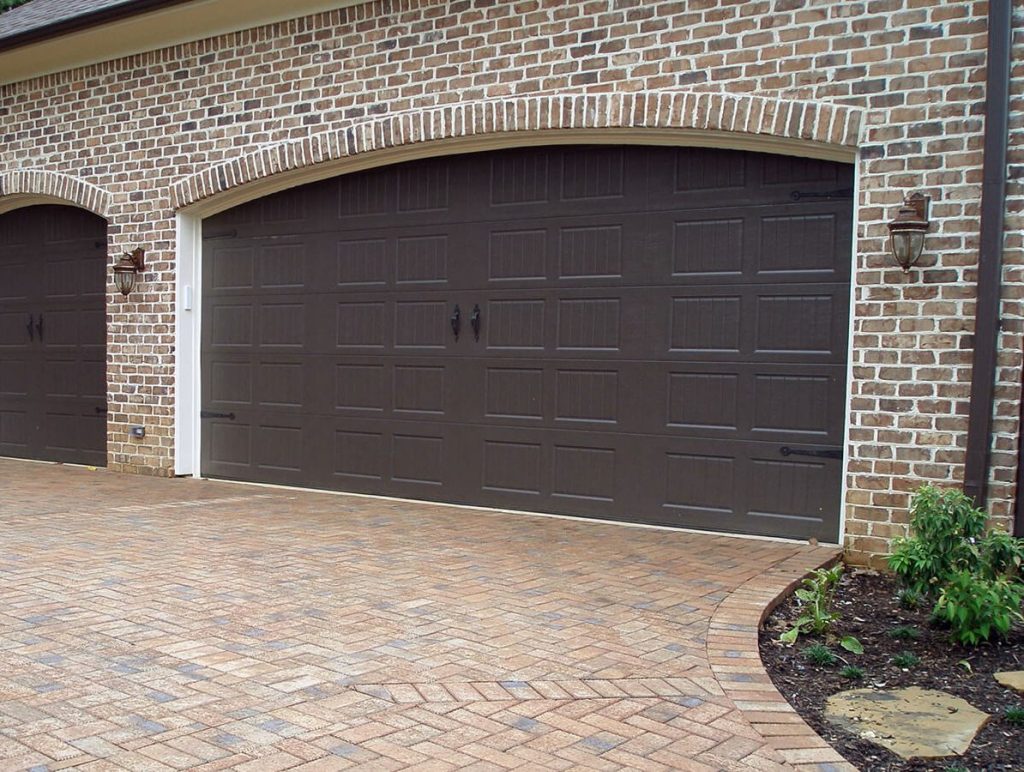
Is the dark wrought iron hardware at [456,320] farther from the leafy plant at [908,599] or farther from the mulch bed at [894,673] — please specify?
the leafy plant at [908,599]

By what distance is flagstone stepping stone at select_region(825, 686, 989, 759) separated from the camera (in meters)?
3.54

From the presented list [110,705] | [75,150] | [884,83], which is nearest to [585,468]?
[884,83]

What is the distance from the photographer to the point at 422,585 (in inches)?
216

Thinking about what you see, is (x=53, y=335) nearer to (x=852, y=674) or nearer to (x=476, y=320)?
(x=476, y=320)

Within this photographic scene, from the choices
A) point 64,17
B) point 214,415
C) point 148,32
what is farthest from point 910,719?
point 64,17

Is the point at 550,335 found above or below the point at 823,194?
below

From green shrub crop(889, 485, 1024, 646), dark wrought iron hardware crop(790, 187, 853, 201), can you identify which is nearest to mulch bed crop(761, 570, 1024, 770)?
A: green shrub crop(889, 485, 1024, 646)

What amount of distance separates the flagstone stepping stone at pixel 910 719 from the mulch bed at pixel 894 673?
1.6 inches

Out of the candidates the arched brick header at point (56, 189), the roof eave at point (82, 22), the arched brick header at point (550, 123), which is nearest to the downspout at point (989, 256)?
the arched brick header at point (550, 123)

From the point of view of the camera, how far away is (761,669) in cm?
418

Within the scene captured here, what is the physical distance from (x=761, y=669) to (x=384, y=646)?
5.15ft

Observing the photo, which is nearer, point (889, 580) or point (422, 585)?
point (422, 585)

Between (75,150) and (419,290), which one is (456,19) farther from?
(75,150)

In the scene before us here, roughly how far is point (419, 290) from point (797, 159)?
323 centimetres
